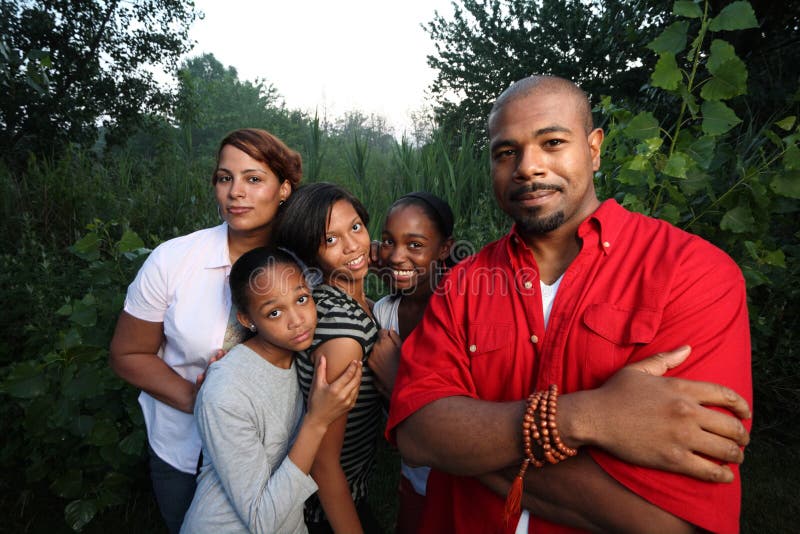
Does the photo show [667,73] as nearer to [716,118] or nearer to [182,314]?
[716,118]

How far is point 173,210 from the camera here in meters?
6.08

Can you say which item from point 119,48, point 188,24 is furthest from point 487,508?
point 188,24

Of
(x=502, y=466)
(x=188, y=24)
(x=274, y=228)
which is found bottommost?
(x=502, y=466)

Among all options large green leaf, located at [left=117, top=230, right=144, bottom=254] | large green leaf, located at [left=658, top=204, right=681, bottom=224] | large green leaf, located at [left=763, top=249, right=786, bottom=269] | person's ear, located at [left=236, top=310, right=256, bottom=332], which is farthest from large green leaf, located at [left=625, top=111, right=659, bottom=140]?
large green leaf, located at [left=117, top=230, right=144, bottom=254]

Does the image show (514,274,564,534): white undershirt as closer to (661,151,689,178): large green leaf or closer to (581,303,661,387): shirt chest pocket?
(581,303,661,387): shirt chest pocket

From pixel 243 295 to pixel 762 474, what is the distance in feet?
13.6

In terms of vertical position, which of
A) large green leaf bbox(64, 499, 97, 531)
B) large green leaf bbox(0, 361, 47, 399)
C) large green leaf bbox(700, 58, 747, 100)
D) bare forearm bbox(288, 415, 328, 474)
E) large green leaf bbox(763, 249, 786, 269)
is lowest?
large green leaf bbox(64, 499, 97, 531)

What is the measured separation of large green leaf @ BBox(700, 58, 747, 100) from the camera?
6.86ft

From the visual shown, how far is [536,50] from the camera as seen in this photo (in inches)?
472

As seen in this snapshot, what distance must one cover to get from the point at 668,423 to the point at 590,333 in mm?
334

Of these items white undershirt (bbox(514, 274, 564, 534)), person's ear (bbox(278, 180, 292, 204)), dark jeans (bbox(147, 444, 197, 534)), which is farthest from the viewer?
person's ear (bbox(278, 180, 292, 204))

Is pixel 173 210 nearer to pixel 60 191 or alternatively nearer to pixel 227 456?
pixel 60 191

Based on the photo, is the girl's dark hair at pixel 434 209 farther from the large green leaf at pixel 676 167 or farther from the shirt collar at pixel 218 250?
the large green leaf at pixel 676 167

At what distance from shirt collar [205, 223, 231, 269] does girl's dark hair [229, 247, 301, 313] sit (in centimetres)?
17
